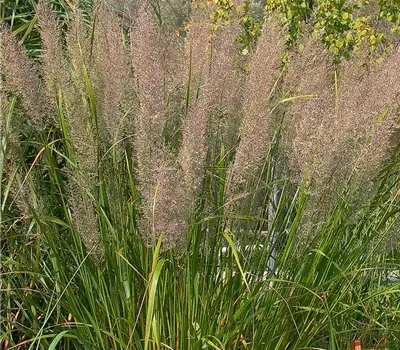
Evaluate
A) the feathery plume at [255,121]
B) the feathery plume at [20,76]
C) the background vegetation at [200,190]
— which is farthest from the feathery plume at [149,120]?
the feathery plume at [20,76]

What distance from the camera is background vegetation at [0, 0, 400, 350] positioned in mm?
2250

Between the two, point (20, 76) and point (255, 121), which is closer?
point (255, 121)

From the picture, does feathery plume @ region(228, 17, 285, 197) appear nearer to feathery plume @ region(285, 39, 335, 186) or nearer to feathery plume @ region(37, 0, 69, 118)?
feathery plume @ region(285, 39, 335, 186)

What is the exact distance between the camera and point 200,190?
2264 millimetres


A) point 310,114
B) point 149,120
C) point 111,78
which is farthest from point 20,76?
point 310,114

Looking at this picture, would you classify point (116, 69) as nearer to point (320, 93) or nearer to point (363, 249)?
point (320, 93)

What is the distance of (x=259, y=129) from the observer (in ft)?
7.11

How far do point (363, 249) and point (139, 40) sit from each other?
104cm

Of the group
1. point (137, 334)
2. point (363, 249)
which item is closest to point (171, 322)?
point (137, 334)

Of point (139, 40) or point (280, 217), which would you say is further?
point (280, 217)

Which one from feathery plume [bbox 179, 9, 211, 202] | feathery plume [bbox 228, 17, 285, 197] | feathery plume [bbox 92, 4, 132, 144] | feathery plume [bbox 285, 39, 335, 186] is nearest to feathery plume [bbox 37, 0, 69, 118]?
feathery plume [bbox 92, 4, 132, 144]

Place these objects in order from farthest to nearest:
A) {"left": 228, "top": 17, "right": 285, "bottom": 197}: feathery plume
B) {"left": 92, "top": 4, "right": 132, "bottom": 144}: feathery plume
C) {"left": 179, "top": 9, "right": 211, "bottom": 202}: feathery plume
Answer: {"left": 92, "top": 4, "right": 132, "bottom": 144}: feathery plume
{"left": 228, "top": 17, "right": 285, "bottom": 197}: feathery plume
{"left": 179, "top": 9, "right": 211, "bottom": 202}: feathery plume

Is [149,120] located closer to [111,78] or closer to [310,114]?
[111,78]

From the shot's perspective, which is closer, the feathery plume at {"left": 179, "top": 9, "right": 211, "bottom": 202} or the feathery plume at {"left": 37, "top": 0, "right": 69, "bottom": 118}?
the feathery plume at {"left": 179, "top": 9, "right": 211, "bottom": 202}
